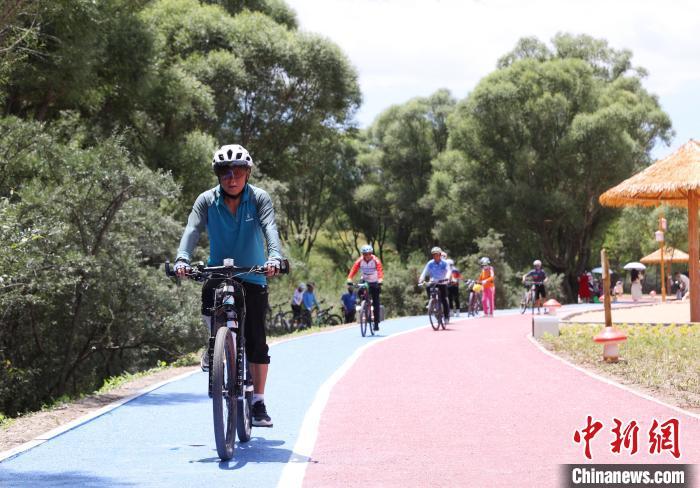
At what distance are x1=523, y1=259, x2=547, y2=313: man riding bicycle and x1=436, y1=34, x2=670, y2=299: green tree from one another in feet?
53.9

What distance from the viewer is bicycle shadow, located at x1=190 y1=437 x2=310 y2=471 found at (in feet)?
22.4


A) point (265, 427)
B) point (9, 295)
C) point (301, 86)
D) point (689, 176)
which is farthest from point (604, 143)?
point (265, 427)

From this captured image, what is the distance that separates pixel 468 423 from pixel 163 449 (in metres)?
2.58


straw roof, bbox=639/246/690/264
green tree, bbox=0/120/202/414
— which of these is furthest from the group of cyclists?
straw roof, bbox=639/246/690/264

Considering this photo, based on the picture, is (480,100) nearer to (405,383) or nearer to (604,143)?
(604,143)

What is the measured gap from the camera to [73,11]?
19344 mm

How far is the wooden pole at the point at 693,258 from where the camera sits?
934 inches

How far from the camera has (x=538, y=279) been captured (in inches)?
1243

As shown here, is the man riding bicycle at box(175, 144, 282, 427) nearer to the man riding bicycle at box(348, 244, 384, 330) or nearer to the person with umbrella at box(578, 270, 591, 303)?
the man riding bicycle at box(348, 244, 384, 330)

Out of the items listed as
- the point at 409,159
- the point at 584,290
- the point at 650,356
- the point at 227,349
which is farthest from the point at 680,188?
the point at 409,159

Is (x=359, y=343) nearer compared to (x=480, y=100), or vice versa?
(x=359, y=343)

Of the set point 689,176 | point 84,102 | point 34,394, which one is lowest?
point 34,394

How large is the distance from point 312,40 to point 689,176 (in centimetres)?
1600

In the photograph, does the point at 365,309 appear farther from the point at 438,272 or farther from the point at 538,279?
the point at 538,279
